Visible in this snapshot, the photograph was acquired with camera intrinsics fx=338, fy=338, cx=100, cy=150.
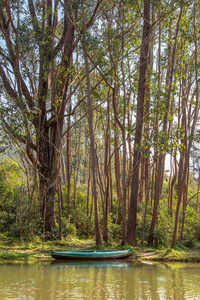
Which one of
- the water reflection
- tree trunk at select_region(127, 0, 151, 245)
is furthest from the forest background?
the water reflection

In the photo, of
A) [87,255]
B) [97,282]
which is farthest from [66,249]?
[97,282]

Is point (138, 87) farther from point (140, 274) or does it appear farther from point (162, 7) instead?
point (140, 274)

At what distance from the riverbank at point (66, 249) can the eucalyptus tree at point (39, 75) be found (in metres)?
1.09

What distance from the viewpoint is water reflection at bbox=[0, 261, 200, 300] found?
4934 millimetres

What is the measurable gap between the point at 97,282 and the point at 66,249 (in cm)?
520

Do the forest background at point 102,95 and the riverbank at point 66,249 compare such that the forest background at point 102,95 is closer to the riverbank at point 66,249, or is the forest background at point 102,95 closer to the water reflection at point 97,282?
the riverbank at point 66,249

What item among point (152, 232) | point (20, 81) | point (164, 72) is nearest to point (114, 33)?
point (20, 81)

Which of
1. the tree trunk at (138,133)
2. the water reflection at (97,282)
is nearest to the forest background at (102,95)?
the tree trunk at (138,133)

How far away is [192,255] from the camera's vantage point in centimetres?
1012

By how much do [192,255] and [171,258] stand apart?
72cm

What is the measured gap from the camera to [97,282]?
19.8 ft

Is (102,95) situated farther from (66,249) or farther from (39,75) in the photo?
(66,249)

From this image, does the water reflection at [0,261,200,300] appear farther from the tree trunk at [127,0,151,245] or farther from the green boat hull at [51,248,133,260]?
the tree trunk at [127,0,151,245]

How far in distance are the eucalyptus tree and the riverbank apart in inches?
43.0
